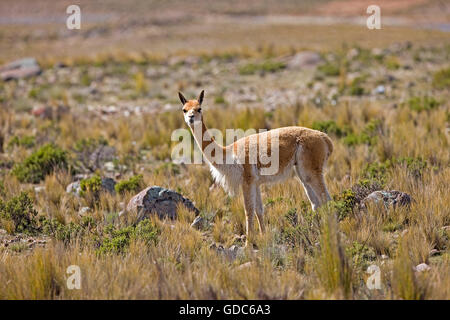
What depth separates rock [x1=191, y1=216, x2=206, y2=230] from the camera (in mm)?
6641

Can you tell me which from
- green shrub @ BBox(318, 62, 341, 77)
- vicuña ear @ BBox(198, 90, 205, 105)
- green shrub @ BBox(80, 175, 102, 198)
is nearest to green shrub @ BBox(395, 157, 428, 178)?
vicuña ear @ BBox(198, 90, 205, 105)

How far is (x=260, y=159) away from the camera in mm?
6191

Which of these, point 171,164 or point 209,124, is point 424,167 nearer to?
point 171,164

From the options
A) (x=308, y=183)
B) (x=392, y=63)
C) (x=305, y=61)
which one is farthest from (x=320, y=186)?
(x=305, y=61)

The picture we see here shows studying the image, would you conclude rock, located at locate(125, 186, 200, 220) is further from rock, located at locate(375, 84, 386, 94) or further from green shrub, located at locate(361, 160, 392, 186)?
rock, located at locate(375, 84, 386, 94)

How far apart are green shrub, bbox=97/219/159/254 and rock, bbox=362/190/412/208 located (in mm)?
2620

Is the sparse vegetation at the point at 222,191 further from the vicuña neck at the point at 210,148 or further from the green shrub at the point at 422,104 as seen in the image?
the vicuña neck at the point at 210,148

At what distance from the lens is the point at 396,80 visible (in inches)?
659

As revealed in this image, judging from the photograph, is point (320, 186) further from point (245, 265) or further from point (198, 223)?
point (245, 265)

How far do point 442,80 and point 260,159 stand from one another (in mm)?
11384

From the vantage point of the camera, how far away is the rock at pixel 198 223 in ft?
21.8

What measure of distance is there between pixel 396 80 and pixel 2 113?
11907mm

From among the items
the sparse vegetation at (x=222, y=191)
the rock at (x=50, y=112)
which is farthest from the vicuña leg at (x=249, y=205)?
the rock at (x=50, y=112)

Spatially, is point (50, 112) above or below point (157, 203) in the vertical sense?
above
